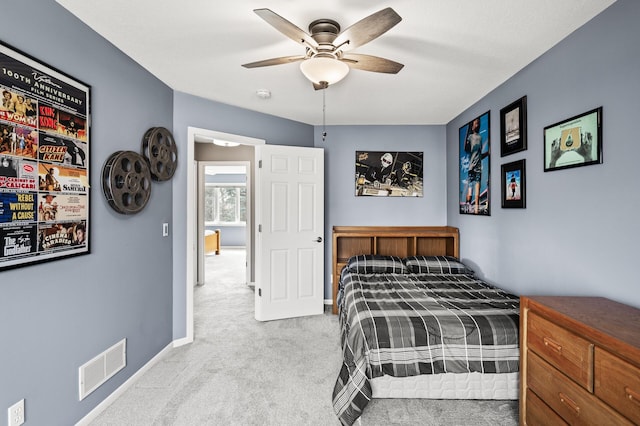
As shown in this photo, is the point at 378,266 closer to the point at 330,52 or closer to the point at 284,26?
the point at 330,52

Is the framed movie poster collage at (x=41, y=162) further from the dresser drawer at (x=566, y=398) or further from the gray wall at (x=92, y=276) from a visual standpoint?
the dresser drawer at (x=566, y=398)

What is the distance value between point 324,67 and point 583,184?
69.2 inches

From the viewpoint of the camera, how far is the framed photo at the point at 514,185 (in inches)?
100

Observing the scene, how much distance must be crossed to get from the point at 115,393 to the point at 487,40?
11.5 feet

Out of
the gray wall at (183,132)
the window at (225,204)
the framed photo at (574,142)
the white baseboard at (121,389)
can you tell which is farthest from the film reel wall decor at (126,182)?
the window at (225,204)

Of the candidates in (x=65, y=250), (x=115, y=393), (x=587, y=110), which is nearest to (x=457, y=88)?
(x=587, y=110)

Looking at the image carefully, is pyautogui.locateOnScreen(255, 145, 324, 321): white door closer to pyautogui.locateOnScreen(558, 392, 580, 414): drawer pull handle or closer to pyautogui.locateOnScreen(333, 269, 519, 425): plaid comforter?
pyautogui.locateOnScreen(333, 269, 519, 425): plaid comforter

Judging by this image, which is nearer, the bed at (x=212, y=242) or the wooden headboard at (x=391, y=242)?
the wooden headboard at (x=391, y=242)

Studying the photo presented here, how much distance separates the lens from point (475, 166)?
133 inches

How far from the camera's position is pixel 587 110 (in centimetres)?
193

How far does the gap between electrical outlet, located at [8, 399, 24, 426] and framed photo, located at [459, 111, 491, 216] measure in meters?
3.64

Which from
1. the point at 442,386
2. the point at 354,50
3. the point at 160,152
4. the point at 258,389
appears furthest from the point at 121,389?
the point at 354,50

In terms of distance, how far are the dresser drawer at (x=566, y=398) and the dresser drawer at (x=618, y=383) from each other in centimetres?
4

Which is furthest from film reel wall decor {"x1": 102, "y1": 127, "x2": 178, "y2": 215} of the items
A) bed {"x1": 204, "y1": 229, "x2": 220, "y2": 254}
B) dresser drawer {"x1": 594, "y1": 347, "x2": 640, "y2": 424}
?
bed {"x1": 204, "y1": 229, "x2": 220, "y2": 254}
